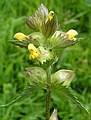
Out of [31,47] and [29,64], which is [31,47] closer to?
[31,47]

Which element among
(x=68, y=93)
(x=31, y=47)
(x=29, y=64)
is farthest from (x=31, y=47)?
(x=29, y=64)

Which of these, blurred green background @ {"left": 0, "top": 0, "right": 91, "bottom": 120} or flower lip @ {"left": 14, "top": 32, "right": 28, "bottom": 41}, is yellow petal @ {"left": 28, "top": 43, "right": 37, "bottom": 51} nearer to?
flower lip @ {"left": 14, "top": 32, "right": 28, "bottom": 41}

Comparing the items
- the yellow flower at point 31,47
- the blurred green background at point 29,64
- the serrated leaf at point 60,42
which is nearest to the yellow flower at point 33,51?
the yellow flower at point 31,47

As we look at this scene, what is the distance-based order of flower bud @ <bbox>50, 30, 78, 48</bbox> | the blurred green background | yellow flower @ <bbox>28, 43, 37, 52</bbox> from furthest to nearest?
the blurred green background < flower bud @ <bbox>50, 30, 78, 48</bbox> < yellow flower @ <bbox>28, 43, 37, 52</bbox>

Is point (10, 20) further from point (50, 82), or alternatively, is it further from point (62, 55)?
point (50, 82)

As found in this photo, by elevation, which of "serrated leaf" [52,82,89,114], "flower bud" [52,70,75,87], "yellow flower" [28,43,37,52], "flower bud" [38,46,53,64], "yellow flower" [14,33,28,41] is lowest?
"serrated leaf" [52,82,89,114]

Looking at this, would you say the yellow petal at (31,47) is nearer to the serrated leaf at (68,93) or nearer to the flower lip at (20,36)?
the flower lip at (20,36)

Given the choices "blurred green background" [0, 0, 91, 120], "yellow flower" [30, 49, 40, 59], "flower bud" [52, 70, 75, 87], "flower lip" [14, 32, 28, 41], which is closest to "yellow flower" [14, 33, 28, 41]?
"flower lip" [14, 32, 28, 41]
